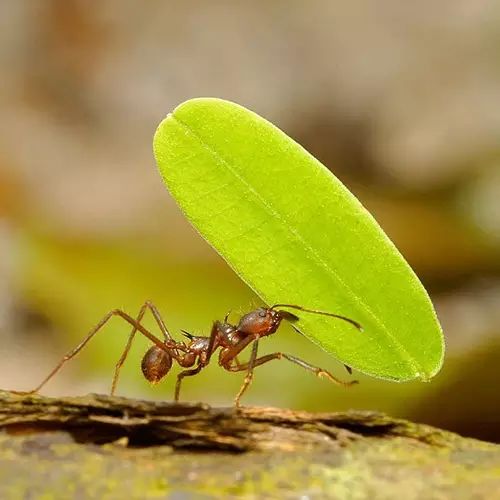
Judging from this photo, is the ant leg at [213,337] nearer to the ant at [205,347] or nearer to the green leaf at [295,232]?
the ant at [205,347]

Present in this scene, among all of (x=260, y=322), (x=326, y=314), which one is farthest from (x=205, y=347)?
(x=326, y=314)

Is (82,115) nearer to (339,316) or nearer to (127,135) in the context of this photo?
(127,135)

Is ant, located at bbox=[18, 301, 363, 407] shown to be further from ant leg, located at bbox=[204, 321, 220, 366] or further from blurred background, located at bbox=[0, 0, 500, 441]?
blurred background, located at bbox=[0, 0, 500, 441]

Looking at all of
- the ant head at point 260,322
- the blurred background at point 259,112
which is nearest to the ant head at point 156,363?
the ant head at point 260,322

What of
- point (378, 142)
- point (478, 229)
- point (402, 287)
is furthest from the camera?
point (378, 142)

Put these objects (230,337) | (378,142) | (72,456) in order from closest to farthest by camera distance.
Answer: (72,456), (230,337), (378,142)

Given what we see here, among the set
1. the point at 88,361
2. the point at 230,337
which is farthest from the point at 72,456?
the point at 88,361

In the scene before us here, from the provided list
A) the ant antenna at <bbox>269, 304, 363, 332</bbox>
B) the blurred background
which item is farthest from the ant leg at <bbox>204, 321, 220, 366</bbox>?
the ant antenna at <bbox>269, 304, 363, 332</bbox>
